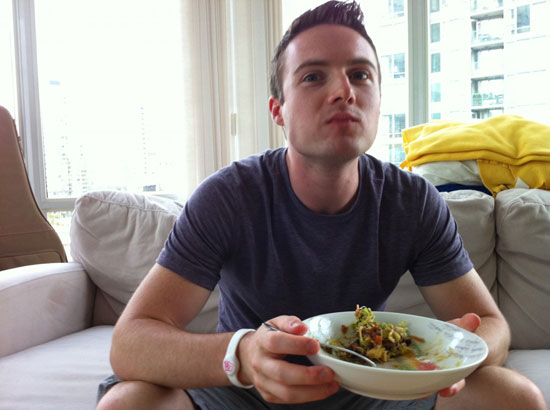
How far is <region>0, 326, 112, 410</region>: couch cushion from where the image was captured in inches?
48.3

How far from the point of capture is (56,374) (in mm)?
1350

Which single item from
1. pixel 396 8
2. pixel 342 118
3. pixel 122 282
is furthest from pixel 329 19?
pixel 396 8

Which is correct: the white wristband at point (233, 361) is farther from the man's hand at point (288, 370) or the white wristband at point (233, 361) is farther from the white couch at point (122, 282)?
the white couch at point (122, 282)

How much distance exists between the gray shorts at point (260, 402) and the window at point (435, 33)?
7.96ft

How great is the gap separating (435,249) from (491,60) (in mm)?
2007

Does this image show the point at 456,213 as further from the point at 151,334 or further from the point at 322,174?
the point at 151,334

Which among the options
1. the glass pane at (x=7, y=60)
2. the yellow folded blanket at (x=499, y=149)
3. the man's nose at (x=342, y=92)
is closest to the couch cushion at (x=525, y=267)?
the yellow folded blanket at (x=499, y=149)

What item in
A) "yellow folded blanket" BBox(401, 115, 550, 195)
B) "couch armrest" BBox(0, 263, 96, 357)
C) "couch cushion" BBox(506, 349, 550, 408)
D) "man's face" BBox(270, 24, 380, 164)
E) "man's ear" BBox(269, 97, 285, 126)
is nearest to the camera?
"man's face" BBox(270, 24, 380, 164)

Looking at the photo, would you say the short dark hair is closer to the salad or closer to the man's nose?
the man's nose

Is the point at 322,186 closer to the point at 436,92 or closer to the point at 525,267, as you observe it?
the point at 525,267

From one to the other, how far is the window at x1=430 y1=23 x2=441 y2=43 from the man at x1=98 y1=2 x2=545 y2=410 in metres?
1.82

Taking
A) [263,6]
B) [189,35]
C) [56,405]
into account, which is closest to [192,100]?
[189,35]

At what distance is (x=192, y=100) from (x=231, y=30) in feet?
1.69

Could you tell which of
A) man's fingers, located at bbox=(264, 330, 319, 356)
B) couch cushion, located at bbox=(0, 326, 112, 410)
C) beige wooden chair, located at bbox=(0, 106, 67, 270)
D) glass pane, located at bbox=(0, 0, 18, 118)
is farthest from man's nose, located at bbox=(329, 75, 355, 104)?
glass pane, located at bbox=(0, 0, 18, 118)
